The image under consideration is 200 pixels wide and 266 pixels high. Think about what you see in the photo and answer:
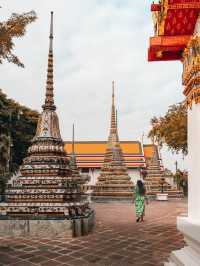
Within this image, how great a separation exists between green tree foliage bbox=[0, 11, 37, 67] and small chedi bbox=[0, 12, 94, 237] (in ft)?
14.7

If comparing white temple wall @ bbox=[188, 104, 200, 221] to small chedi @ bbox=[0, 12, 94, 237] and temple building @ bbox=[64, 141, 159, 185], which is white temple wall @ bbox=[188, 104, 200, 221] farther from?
temple building @ bbox=[64, 141, 159, 185]

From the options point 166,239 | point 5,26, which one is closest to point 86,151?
point 166,239

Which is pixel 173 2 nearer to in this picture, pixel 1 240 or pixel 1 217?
pixel 1 240

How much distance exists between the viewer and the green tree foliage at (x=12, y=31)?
5.93m

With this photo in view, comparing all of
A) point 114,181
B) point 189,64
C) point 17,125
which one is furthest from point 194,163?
point 17,125

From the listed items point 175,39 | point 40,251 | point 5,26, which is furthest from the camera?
point 40,251

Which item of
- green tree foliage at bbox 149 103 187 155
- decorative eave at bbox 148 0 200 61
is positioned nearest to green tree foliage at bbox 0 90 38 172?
green tree foliage at bbox 149 103 187 155

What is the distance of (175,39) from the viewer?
183 inches

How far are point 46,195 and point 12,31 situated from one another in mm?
5091

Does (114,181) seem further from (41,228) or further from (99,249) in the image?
(99,249)

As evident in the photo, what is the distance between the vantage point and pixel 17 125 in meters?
29.4

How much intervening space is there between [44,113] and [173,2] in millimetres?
7559

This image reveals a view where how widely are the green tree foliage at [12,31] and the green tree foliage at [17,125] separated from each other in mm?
20898

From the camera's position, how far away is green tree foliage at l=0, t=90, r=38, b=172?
27312 mm
